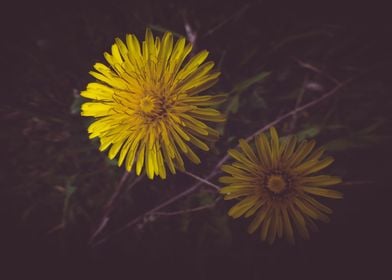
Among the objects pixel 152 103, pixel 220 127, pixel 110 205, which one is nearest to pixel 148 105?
pixel 152 103

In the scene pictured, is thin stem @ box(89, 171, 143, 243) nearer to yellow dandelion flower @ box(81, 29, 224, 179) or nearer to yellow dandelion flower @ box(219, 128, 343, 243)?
yellow dandelion flower @ box(81, 29, 224, 179)

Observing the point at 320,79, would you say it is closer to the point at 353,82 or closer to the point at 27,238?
the point at 353,82

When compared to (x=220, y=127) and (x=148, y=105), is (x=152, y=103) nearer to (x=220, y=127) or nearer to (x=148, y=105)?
(x=148, y=105)

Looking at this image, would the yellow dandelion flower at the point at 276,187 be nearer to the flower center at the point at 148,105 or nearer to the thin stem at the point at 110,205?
the flower center at the point at 148,105

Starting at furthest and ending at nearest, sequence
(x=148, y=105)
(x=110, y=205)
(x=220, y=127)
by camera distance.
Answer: (x=110, y=205) → (x=220, y=127) → (x=148, y=105)

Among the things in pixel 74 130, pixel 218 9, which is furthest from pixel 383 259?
pixel 74 130

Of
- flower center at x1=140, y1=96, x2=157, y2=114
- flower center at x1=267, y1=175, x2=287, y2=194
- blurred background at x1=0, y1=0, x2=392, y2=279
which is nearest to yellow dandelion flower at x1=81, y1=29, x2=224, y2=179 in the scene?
flower center at x1=140, y1=96, x2=157, y2=114
